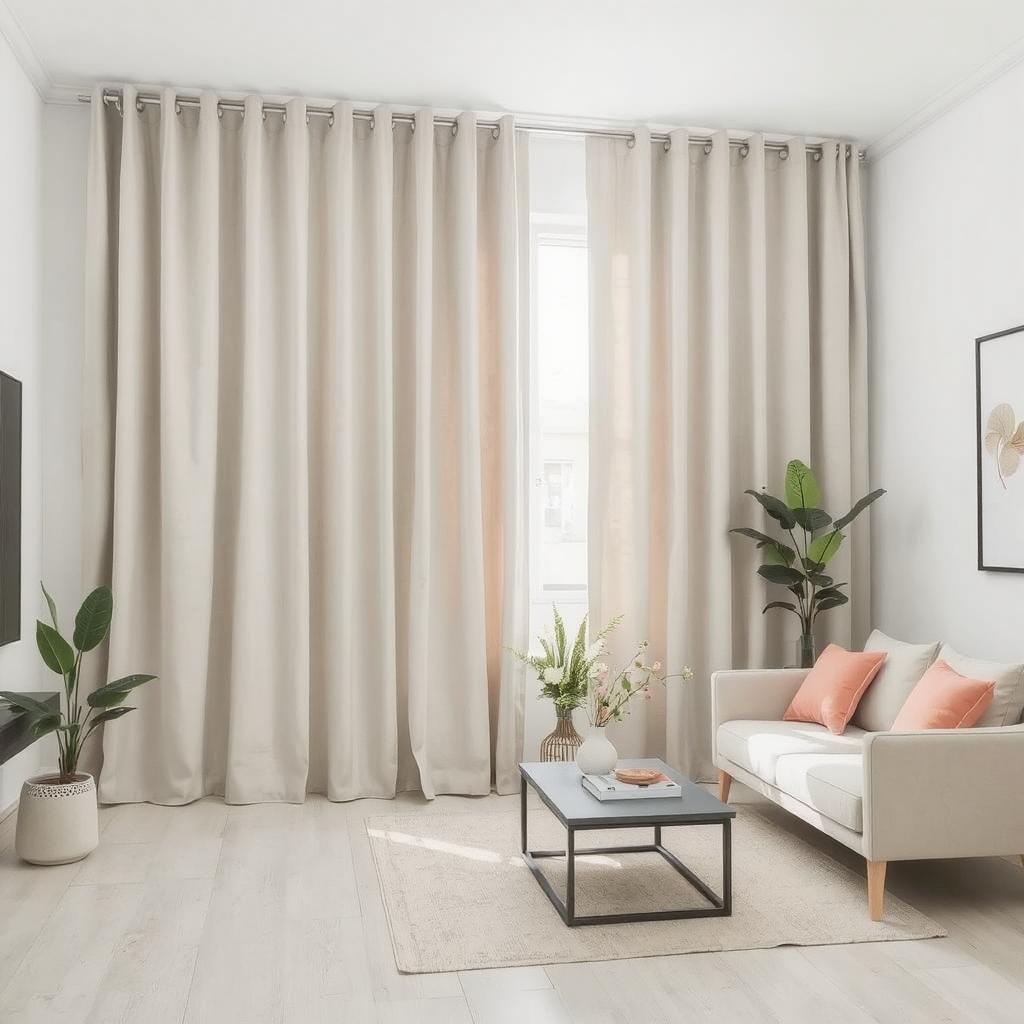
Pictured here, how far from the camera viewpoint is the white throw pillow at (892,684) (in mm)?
3881

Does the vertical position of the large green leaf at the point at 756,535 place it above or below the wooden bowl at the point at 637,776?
above

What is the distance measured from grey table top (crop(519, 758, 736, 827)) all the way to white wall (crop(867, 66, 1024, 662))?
1.66 m

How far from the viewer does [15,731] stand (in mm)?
3393

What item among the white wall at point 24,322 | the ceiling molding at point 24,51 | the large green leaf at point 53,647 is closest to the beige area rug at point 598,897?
the large green leaf at point 53,647

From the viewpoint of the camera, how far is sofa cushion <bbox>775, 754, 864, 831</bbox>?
3.18 meters

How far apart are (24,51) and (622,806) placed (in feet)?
11.6

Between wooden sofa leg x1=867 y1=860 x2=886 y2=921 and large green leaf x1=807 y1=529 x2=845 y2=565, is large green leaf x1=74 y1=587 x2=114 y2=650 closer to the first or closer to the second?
wooden sofa leg x1=867 y1=860 x2=886 y2=921

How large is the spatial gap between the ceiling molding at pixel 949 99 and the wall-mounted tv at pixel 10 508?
3.86 metres

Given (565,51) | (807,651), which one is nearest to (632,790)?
(807,651)

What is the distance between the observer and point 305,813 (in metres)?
4.31

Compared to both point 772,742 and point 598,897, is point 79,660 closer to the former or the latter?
point 598,897

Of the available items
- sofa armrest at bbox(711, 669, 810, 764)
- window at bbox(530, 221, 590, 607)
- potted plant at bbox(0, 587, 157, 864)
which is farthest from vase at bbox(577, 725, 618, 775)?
window at bbox(530, 221, 590, 607)

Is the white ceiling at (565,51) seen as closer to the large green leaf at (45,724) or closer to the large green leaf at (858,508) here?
the large green leaf at (858,508)

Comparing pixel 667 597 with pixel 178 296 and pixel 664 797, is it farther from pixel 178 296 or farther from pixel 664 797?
pixel 178 296
